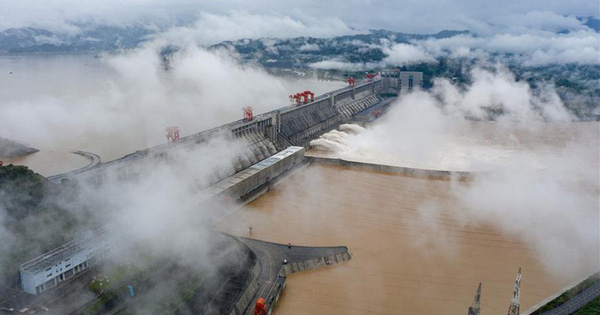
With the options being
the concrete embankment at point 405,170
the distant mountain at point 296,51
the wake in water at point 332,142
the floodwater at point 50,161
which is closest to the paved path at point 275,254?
the concrete embankment at point 405,170

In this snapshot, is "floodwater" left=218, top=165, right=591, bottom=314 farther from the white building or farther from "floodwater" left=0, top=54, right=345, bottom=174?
"floodwater" left=0, top=54, right=345, bottom=174

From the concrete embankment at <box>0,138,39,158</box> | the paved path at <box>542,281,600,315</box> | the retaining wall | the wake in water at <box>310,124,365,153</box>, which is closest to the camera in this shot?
the paved path at <box>542,281,600,315</box>

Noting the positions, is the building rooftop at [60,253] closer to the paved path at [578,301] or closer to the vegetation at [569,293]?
the vegetation at [569,293]

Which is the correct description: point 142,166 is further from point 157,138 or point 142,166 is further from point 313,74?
point 313,74

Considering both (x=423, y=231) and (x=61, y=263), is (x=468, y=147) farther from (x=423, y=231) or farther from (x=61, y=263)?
(x=61, y=263)

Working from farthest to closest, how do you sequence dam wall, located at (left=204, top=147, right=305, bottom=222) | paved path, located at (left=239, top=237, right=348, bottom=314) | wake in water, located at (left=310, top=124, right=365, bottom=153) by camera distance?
wake in water, located at (left=310, top=124, right=365, bottom=153)
dam wall, located at (left=204, top=147, right=305, bottom=222)
paved path, located at (left=239, top=237, right=348, bottom=314)

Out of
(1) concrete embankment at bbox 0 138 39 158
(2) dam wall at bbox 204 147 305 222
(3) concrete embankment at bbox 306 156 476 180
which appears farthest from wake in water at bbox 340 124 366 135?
(1) concrete embankment at bbox 0 138 39 158

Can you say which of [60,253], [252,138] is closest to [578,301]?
[60,253]
